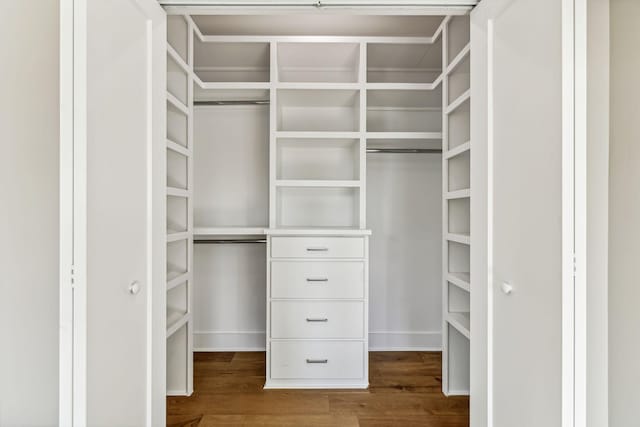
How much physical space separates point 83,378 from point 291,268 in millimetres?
1359

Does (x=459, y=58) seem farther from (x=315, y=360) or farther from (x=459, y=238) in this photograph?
(x=315, y=360)

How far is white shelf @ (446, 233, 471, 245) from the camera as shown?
1.79 meters

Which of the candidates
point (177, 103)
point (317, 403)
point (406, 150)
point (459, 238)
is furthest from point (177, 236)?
point (406, 150)

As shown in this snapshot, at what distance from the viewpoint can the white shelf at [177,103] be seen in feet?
6.07

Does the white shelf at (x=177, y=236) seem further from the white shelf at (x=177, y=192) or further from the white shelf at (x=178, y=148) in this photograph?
the white shelf at (x=178, y=148)

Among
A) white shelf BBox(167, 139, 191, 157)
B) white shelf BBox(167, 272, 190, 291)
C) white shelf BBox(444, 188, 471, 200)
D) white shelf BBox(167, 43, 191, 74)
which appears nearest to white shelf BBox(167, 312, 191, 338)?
white shelf BBox(167, 272, 190, 291)

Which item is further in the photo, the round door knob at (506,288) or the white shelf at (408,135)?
the white shelf at (408,135)

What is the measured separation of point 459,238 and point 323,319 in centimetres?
91

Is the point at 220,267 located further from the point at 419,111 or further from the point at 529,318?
the point at 529,318

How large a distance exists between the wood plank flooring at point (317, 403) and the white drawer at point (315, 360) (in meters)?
0.09

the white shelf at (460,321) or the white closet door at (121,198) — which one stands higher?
the white closet door at (121,198)

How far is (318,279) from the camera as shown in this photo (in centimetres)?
220
